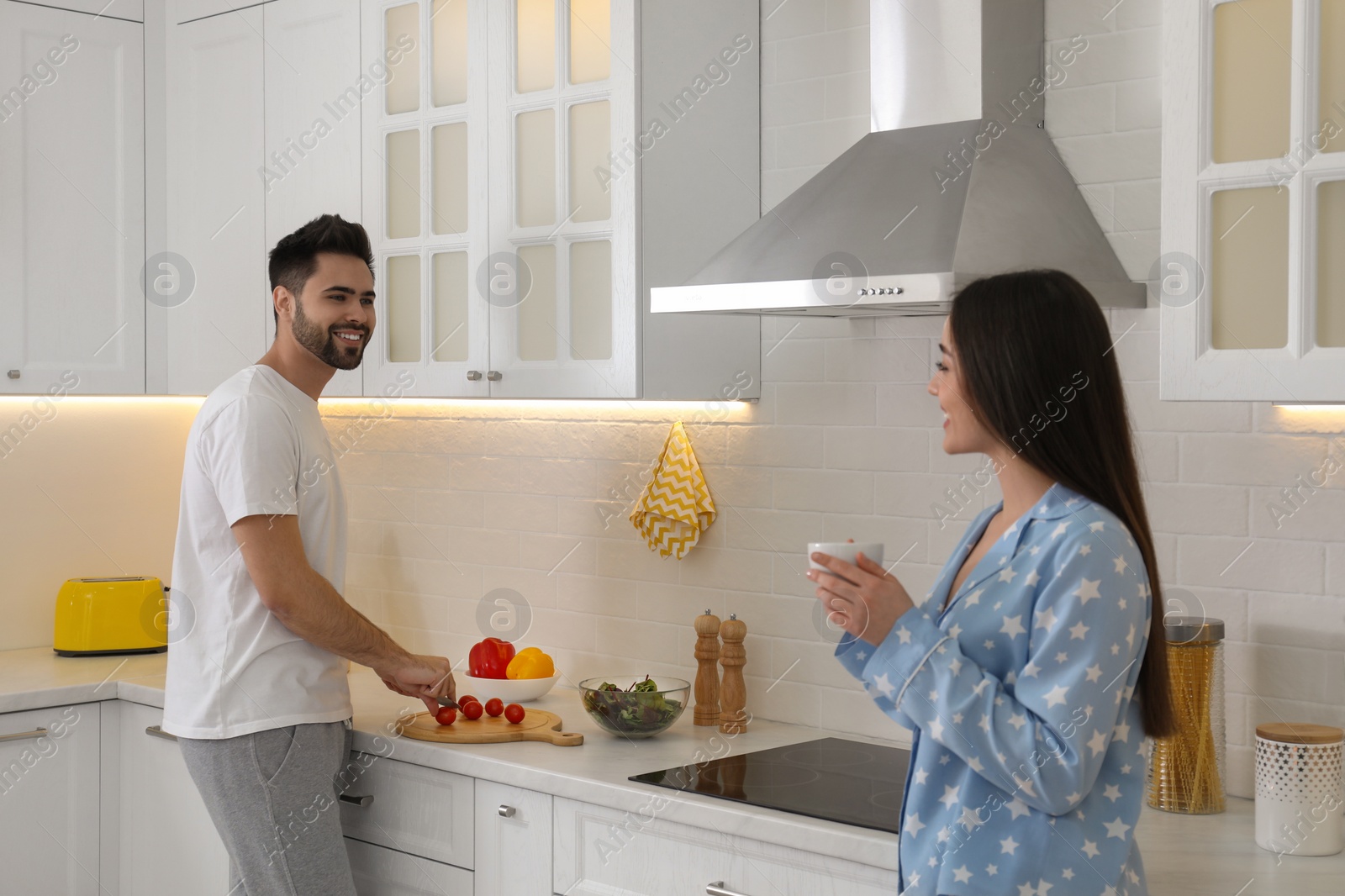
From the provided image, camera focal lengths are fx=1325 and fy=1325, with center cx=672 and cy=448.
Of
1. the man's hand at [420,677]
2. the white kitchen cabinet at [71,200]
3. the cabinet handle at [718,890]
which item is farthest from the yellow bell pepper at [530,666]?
the white kitchen cabinet at [71,200]

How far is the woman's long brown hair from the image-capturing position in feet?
4.68

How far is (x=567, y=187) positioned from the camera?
8.60 ft

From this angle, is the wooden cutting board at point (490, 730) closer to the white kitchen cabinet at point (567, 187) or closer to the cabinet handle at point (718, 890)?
the cabinet handle at point (718, 890)

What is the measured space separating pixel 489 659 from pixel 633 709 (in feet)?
1.70

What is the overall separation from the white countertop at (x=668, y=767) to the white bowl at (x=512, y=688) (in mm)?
50

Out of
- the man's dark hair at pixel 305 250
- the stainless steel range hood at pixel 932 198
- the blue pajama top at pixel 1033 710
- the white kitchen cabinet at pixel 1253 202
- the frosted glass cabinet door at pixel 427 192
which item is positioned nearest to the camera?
the blue pajama top at pixel 1033 710

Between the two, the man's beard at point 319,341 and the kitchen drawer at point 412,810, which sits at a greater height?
the man's beard at point 319,341

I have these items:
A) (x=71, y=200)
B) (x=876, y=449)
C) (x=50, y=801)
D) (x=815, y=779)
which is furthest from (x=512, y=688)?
(x=71, y=200)

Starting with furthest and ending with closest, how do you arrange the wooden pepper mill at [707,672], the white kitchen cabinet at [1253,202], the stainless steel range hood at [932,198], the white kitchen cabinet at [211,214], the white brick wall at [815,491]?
1. the white kitchen cabinet at [211,214]
2. the wooden pepper mill at [707,672]
3. the white brick wall at [815,491]
4. the stainless steel range hood at [932,198]
5. the white kitchen cabinet at [1253,202]

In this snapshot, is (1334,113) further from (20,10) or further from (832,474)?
(20,10)

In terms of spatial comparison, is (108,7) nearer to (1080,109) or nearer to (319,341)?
(319,341)

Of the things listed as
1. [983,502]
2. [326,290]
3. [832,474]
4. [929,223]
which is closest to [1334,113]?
[929,223]

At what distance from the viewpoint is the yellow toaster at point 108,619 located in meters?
3.37

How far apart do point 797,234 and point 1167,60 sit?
62cm
